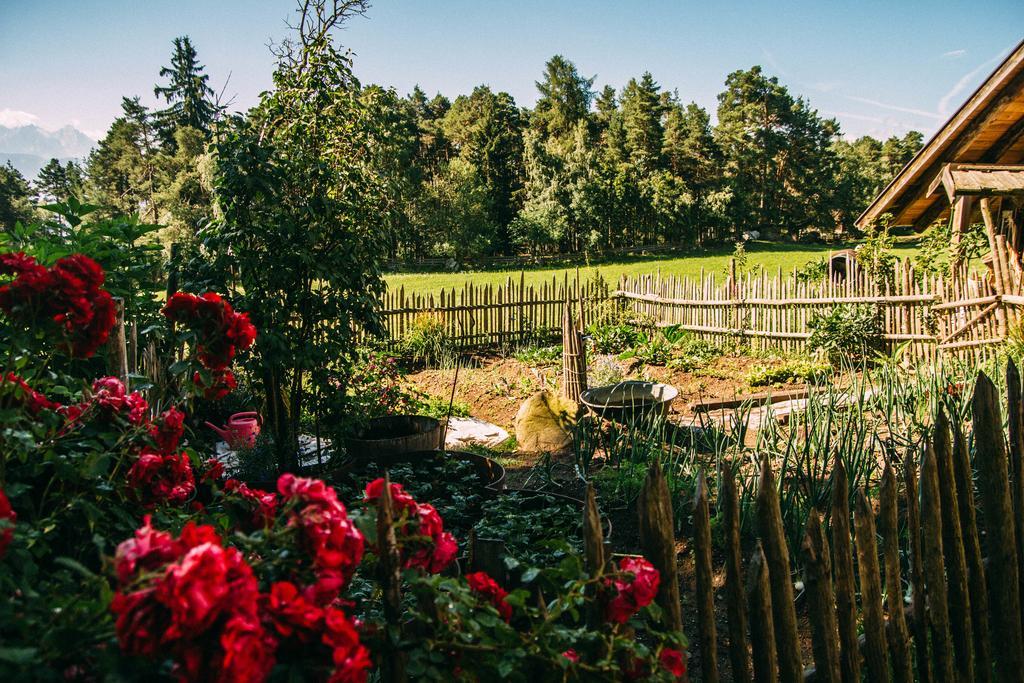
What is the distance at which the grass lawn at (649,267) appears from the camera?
25438 mm

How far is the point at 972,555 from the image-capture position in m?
2.12

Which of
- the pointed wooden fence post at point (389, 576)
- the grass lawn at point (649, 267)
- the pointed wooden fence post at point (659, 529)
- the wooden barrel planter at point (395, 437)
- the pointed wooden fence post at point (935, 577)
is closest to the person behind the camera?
the pointed wooden fence post at point (389, 576)

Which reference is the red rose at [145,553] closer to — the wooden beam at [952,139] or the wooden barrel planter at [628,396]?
the wooden barrel planter at [628,396]

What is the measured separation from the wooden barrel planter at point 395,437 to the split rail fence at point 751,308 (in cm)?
404

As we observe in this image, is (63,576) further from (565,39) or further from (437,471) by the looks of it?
(565,39)

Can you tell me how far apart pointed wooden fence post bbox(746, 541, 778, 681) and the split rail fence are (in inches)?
285

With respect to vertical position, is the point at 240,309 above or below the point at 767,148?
below

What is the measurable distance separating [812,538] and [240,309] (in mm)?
3502

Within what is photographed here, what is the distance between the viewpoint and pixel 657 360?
10.6m

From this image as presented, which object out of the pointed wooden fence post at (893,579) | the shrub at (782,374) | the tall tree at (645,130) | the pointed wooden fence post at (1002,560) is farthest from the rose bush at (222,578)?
the tall tree at (645,130)

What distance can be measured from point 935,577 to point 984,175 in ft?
19.5

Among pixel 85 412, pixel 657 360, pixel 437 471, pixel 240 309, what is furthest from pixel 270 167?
pixel 657 360

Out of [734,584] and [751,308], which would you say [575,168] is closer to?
[751,308]

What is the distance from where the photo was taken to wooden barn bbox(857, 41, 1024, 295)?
20.0 feet
